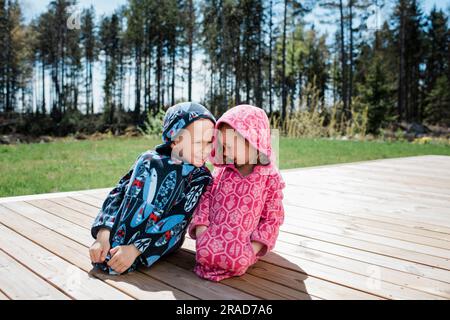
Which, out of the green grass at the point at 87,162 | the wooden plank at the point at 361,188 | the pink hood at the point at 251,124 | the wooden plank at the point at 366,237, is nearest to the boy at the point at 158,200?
the pink hood at the point at 251,124

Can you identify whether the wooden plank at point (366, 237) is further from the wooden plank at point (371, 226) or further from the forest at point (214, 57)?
the forest at point (214, 57)

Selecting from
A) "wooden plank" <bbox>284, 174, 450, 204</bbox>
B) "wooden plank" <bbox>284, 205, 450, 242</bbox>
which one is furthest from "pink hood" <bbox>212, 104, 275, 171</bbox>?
"wooden plank" <bbox>284, 174, 450, 204</bbox>

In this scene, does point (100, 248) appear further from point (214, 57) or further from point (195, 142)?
point (214, 57)

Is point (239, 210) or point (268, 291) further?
point (239, 210)

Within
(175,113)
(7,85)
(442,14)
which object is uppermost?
(442,14)

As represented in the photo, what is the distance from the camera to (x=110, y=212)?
1.64 metres

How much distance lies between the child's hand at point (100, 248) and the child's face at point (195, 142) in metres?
0.41

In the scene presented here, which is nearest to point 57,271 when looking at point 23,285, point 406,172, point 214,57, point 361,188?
point 23,285

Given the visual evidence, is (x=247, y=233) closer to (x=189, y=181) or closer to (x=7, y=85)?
(x=189, y=181)

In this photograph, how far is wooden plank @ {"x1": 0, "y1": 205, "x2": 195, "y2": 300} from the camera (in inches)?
55.0

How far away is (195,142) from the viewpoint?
162cm

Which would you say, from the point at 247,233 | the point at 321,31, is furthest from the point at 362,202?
the point at 321,31

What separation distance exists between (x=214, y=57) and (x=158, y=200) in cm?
2465

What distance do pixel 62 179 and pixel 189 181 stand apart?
307 cm
